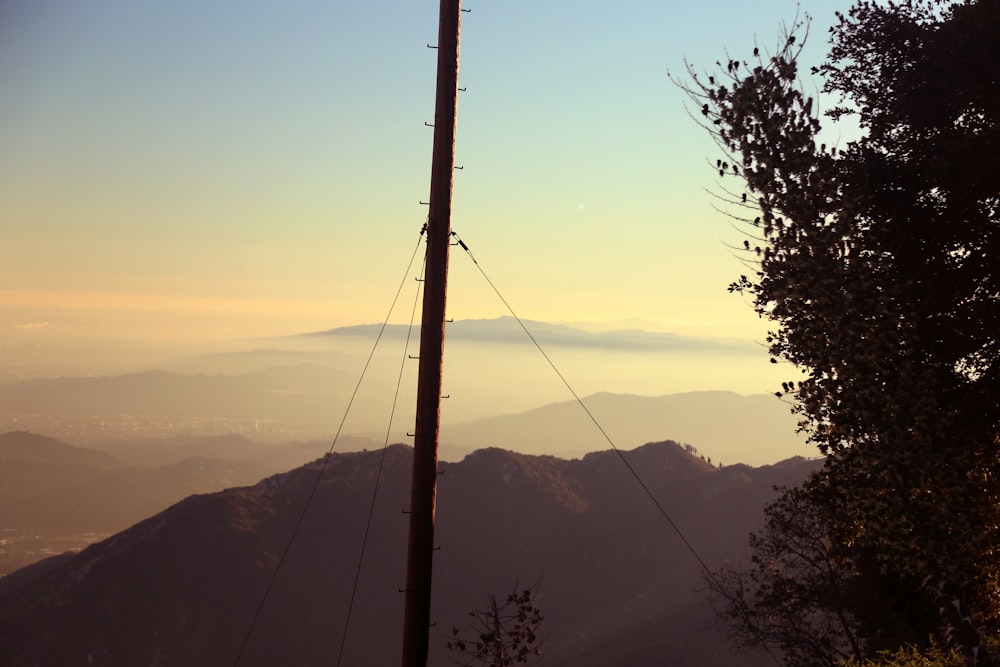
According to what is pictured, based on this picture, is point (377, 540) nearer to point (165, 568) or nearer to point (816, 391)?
point (165, 568)

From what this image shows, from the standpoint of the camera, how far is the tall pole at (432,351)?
10.9 m

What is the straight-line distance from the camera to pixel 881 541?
14.5m

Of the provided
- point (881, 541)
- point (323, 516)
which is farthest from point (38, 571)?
point (881, 541)

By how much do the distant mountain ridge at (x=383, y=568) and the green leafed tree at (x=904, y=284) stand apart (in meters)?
85.4

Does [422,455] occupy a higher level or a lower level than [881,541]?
higher

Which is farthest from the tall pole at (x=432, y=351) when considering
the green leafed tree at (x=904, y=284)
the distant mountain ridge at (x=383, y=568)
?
the distant mountain ridge at (x=383, y=568)

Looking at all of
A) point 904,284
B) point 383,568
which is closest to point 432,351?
point 904,284

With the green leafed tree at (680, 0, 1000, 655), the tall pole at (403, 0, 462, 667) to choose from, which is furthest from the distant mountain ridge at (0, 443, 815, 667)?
the tall pole at (403, 0, 462, 667)

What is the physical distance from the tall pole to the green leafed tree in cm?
705

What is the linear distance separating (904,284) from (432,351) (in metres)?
9.96

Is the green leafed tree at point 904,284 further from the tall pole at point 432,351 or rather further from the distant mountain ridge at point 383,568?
the distant mountain ridge at point 383,568

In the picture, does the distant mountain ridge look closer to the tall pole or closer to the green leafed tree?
the green leafed tree

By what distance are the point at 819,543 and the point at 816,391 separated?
1603 cm

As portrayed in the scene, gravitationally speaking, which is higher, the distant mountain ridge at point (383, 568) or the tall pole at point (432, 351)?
the tall pole at point (432, 351)
